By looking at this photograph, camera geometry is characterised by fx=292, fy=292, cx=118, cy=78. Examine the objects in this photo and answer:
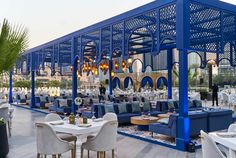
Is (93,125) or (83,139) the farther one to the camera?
(83,139)

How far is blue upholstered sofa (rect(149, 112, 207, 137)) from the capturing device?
22.1ft

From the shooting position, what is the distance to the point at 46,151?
4316mm

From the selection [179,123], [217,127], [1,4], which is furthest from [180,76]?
[1,4]

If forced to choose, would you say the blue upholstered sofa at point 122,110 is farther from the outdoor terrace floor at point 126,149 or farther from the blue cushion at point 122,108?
the outdoor terrace floor at point 126,149

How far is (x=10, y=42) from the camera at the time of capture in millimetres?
5266

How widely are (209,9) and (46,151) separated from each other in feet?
18.0

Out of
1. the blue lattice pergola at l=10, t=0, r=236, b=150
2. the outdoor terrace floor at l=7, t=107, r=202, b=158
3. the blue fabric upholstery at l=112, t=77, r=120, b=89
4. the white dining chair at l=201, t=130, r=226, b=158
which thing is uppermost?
the blue lattice pergola at l=10, t=0, r=236, b=150

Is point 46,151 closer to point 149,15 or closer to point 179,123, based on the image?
point 179,123

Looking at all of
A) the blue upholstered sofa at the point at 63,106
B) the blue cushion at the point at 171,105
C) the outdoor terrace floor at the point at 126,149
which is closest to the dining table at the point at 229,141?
the outdoor terrace floor at the point at 126,149

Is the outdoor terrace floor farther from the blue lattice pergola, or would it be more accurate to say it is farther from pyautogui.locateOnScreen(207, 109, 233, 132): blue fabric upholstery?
pyautogui.locateOnScreen(207, 109, 233, 132): blue fabric upholstery

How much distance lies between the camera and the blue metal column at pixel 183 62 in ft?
20.9

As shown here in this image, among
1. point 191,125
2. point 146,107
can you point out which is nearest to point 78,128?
point 191,125

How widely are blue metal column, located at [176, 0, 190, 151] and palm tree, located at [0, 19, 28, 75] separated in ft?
10.7

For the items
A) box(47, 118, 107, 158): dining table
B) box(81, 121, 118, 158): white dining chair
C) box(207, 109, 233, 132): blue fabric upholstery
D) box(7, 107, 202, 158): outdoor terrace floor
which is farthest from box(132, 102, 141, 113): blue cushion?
box(81, 121, 118, 158): white dining chair
